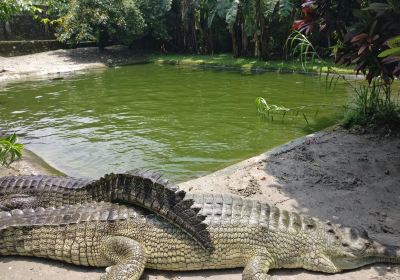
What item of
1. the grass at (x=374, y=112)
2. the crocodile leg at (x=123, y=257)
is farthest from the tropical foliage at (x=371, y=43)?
the crocodile leg at (x=123, y=257)

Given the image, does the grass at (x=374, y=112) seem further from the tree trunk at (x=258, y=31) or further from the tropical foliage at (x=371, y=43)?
the tree trunk at (x=258, y=31)

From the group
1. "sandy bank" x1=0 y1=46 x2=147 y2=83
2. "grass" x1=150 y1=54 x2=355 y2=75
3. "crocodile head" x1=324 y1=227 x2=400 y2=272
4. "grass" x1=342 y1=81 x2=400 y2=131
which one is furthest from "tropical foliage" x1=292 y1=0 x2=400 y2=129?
"sandy bank" x1=0 y1=46 x2=147 y2=83

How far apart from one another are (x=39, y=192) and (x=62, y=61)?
54.6 ft

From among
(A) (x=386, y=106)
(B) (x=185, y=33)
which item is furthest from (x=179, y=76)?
(A) (x=386, y=106)

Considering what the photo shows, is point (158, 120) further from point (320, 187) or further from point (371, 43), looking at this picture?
point (371, 43)

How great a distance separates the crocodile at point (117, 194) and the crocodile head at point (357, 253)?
1.12m

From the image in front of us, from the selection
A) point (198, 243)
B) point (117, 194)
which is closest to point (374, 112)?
point (198, 243)

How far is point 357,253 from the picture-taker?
3.55 metres

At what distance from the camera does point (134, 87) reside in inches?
563

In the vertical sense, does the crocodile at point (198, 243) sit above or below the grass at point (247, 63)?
below

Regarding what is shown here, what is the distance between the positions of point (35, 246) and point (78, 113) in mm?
7214

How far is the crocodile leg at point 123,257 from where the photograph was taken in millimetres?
3480

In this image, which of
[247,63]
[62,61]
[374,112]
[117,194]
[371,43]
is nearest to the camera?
[117,194]

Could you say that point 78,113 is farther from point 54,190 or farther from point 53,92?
point 54,190
